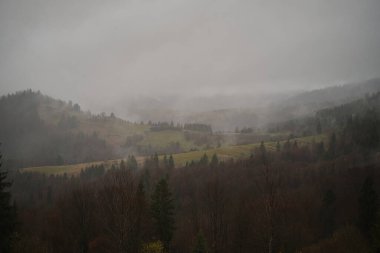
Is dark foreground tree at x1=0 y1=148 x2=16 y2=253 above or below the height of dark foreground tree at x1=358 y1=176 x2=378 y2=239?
above

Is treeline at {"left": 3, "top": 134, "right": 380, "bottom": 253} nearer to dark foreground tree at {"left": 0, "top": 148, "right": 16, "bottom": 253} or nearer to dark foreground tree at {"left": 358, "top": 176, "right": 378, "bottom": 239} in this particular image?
dark foreground tree at {"left": 358, "top": 176, "right": 378, "bottom": 239}

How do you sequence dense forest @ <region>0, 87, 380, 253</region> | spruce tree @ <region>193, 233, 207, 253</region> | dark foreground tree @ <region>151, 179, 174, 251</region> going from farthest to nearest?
1. dark foreground tree @ <region>151, 179, 174, 251</region>
2. spruce tree @ <region>193, 233, 207, 253</region>
3. dense forest @ <region>0, 87, 380, 253</region>

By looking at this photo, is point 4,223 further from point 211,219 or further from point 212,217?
point 212,217

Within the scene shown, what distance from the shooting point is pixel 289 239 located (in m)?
71.7

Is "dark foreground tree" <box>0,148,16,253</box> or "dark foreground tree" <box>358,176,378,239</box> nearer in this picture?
"dark foreground tree" <box>0,148,16,253</box>

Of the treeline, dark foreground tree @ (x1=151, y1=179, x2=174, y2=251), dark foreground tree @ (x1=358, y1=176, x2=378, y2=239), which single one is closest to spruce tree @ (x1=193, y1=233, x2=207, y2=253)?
the treeline

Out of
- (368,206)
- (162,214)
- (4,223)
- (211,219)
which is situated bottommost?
(368,206)

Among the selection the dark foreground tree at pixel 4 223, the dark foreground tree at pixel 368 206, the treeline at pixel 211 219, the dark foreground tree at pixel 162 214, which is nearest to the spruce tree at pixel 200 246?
the treeline at pixel 211 219

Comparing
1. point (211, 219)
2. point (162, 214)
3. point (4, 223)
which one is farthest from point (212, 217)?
point (4, 223)

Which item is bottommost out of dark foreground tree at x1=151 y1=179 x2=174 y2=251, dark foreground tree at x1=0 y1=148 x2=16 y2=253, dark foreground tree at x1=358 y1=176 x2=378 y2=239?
dark foreground tree at x1=358 y1=176 x2=378 y2=239

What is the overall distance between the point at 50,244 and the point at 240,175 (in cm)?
10748

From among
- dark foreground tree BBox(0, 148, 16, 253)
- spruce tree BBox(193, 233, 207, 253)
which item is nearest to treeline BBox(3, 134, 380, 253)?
spruce tree BBox(193, 233, 207, 253)

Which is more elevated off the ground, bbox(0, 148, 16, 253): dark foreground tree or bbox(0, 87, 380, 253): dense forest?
bbox(0, 148, 16, 253): dark foreground tree

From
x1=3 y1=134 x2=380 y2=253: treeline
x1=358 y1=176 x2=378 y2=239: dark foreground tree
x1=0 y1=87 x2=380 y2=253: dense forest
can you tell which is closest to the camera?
x1=3 y1=134 x2=380 y2=253: treeline
